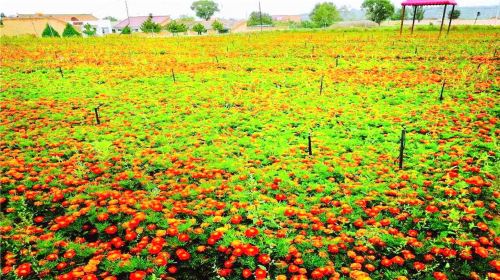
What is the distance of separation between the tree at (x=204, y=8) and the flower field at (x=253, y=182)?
4078 inches

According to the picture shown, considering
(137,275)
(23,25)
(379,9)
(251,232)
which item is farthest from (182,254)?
(379,9)

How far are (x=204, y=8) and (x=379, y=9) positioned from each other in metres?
61.3

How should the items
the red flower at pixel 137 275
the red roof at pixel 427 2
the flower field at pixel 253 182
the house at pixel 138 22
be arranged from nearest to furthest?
the red flower at pixel 137 275, the flower field at pixel 253 182, the red roof at pixel 427 2, the house at pixel 138 22

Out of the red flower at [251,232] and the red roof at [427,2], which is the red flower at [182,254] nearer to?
the red flower at [251,232]

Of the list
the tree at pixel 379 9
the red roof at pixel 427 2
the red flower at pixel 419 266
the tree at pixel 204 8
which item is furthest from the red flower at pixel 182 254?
the tree at pixel 204 8

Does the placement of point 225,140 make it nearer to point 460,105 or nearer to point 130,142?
point 130,142

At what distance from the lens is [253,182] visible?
502 centimetres

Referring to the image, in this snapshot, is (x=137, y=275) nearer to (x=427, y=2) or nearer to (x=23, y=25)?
(x=427, y=2)

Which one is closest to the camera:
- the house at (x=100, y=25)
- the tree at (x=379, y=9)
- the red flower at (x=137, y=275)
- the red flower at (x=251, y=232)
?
the red flower at (x=137, y=275)

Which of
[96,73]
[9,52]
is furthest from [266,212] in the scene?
[9,52]

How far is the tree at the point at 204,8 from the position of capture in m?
105

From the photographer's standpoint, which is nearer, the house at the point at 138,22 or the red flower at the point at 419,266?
the red flower at the point at 419,266

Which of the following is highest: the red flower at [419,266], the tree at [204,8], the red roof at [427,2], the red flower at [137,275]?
the tree at [204,8]

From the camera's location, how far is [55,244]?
372cm
